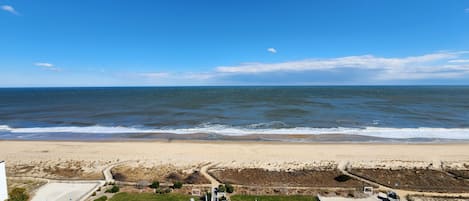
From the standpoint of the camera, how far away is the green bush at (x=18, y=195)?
11.3 meters

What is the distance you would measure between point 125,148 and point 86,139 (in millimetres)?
7359

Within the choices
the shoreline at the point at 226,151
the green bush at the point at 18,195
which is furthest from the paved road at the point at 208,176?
the green bush at the point at 18,195

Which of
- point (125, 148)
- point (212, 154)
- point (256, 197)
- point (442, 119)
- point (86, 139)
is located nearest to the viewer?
point (256, 197)

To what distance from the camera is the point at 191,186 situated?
43.9 ft

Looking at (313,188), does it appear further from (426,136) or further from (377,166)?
(426,136)

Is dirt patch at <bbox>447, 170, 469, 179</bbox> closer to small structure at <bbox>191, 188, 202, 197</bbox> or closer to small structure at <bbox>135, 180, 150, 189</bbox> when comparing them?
small structure at <bbox>191, 188, 202, 197</bbox>

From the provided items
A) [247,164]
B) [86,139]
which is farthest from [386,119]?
[86,139]

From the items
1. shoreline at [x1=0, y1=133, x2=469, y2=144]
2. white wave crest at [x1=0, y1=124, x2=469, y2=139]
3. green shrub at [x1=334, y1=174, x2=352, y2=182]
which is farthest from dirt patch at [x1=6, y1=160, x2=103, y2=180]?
green shrub at [x1=334, y1=174, x2=352, y2=182]

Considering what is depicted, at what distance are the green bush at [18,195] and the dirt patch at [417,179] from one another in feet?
60.3

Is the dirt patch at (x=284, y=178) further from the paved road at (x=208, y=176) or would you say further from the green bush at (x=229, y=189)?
the green bush at (x=229, y=189)

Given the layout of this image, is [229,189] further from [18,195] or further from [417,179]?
[417,179]

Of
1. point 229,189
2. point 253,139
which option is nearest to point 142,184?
point 229,189

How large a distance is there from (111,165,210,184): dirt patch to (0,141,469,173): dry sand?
95 cm

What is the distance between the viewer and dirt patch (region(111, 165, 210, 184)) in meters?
14.4
